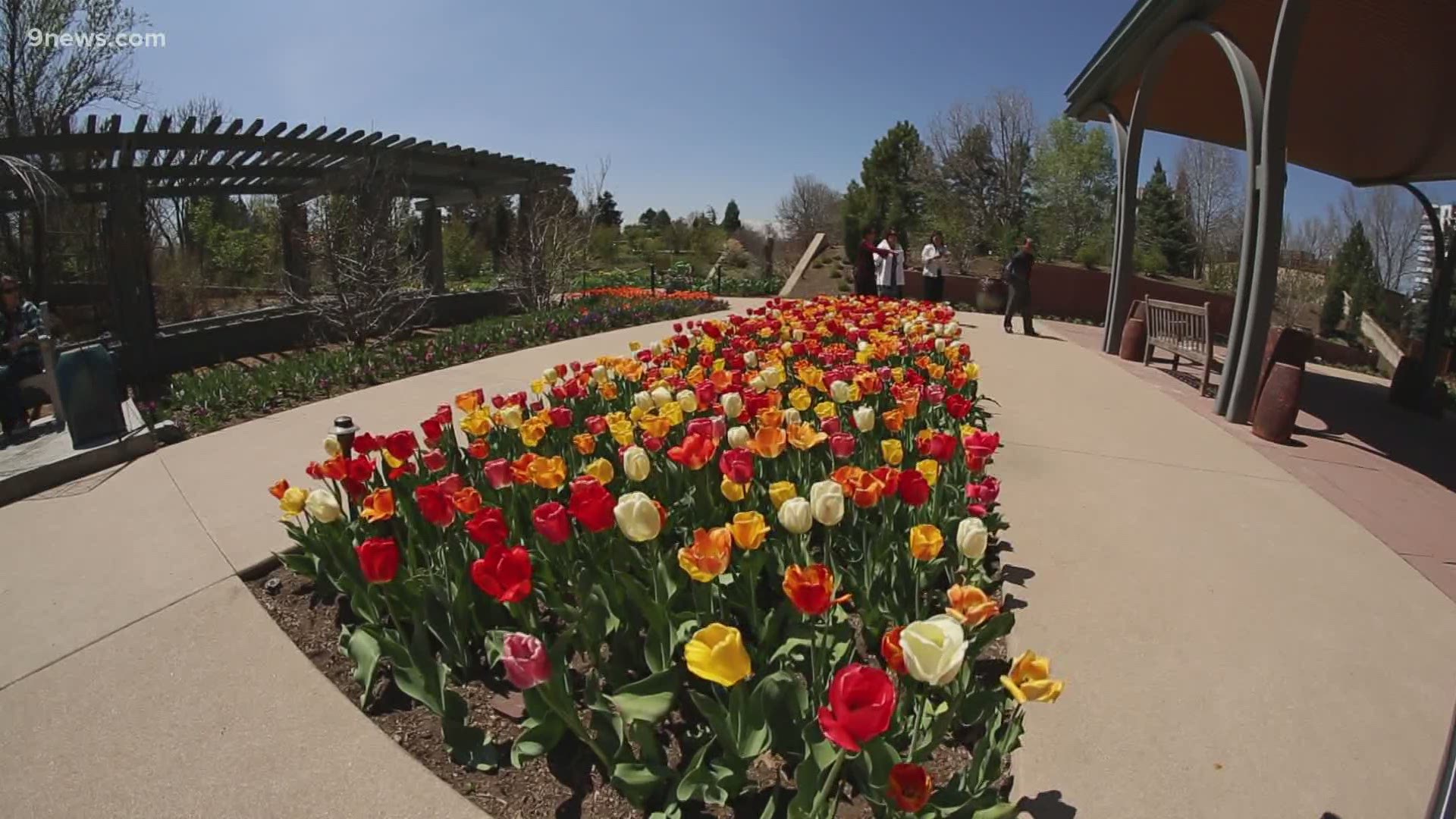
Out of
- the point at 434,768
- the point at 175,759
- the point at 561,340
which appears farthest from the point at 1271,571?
the point at 561,340

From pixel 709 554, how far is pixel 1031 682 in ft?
2.58

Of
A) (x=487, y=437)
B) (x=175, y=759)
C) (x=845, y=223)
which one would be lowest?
(x=175, y=759)

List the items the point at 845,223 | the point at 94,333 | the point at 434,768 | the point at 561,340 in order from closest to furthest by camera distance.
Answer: the point at 434,768, the point at 94,333, the point at 561,340, the point at 845,223

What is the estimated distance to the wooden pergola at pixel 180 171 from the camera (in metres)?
8.56

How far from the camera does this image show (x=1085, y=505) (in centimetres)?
409

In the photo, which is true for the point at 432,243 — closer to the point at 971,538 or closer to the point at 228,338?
the point at 228,338

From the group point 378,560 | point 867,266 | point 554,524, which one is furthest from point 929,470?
point 867,266

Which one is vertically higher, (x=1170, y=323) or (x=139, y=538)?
(x=1170, y=323)

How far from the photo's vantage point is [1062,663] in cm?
254

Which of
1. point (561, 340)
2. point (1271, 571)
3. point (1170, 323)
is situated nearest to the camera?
point (1271, 571)

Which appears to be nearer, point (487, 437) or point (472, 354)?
point (487, 437)

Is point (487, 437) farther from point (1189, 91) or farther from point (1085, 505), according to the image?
point (1189, 91)

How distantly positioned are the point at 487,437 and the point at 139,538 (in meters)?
1.75

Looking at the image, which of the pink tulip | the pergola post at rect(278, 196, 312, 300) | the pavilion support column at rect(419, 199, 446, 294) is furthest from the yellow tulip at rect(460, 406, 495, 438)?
the pavilion support column at rect(419, 199, 446, 294)
